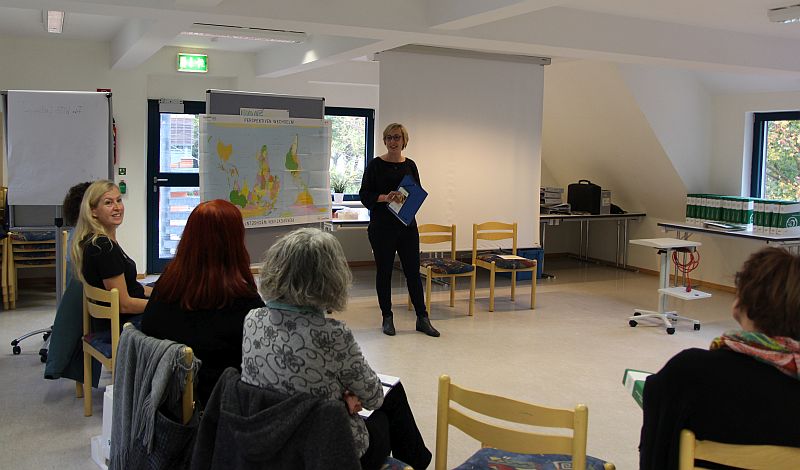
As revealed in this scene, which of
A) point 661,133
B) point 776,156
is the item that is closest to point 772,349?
point 661,133

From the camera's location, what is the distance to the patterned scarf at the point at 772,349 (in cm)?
204

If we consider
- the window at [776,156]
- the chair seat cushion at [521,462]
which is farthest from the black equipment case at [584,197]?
the chair seat cushion at [521,462]

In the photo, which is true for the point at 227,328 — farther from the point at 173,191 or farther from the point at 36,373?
the point at 173,191

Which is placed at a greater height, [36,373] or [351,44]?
[351,44]

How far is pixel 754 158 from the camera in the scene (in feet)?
27.5

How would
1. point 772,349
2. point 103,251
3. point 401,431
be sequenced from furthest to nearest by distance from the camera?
point 103,251 < point 401,431 < point 772,349

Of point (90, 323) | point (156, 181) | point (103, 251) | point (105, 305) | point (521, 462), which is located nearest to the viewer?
point (521, 462)

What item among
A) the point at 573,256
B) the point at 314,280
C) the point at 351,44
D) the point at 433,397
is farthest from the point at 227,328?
the point at 573,256

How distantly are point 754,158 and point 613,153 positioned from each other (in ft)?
5.07

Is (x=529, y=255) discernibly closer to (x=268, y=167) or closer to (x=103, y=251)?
(x=268, y=167)

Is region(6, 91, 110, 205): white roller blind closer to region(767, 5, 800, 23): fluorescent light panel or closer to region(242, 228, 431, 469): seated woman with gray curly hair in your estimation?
region(242, 228, 431, 469): seated woman with gray curly hair

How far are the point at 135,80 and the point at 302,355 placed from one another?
691 centimetres

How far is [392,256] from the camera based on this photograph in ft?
20.0

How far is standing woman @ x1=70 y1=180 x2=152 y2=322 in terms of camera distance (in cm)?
393
